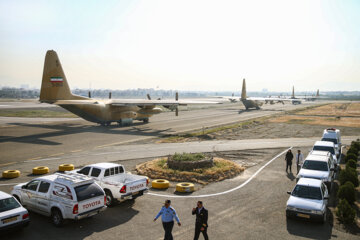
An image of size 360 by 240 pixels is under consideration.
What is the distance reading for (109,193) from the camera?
48.3 ft

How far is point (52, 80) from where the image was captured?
40.7m

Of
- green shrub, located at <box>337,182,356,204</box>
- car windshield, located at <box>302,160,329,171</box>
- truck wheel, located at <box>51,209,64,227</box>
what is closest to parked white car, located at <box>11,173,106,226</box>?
truck wheel, located at <box>51,209,64,227</box>

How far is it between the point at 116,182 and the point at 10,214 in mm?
4799

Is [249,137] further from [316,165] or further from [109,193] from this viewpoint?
[109,193]

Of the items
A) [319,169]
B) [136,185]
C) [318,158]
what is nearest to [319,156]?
[318,158]

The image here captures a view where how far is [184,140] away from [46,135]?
61.1 feet

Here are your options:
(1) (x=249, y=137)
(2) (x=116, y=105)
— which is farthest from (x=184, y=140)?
(2) (x=116, y=105)

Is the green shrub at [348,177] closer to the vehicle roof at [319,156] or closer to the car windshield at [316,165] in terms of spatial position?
the car windshield at [316,165]

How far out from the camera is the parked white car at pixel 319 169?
57.5ft

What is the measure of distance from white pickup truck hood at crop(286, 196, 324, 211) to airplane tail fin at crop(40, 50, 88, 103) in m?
36.5

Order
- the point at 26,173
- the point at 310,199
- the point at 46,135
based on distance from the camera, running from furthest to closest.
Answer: the point at 46,135, the point at 26,173, the point at 310,199

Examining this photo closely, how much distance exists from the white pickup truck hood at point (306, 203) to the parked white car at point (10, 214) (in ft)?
37.8

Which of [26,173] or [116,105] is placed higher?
[116,105]

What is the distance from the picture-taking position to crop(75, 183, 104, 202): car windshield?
12.1m
